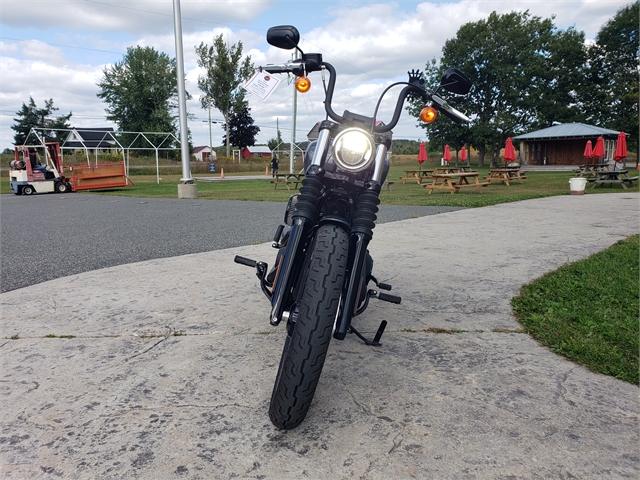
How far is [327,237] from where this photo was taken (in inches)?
82.8

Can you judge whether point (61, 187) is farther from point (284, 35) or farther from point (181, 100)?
point (284, 35)

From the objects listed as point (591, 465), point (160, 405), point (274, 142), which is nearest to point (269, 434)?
point (160, 405)

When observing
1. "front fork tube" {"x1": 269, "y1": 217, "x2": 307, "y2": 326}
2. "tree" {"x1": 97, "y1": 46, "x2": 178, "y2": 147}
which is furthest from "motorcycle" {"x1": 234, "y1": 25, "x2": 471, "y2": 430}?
"tree" {"x1": 97, "y1": 46, "x2": 178, "y2": 147}

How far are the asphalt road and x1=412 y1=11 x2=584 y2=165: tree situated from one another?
42.9m

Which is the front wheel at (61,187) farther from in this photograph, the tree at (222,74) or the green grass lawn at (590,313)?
the tree at (222,74)

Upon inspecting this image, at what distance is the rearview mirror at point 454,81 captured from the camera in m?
2.68

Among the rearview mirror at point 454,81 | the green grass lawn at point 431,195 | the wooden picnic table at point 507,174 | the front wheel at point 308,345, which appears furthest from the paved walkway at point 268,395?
the wooden picnic table at point 507,174

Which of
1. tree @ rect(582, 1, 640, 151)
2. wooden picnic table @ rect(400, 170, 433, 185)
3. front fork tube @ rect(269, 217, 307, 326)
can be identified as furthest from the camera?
tree @ rect(582, 1, 640, 151)

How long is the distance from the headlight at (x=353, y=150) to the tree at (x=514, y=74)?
50.2m

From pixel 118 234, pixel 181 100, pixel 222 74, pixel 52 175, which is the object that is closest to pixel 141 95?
pixel 222 74

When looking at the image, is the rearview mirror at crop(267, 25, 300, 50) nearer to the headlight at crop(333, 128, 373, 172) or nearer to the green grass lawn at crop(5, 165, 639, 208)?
the headlight at crop(333, 128, 373, 172)

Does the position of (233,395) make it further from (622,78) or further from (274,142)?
(274,142)

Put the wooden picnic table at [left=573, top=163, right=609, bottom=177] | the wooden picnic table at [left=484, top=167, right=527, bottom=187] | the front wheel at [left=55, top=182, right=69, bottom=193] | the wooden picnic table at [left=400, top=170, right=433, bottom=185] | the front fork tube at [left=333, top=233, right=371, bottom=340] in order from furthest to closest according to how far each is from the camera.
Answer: the wooden picnic table at [left=573, top=163, right=609, bottom=177], the front wheel at [left=55, top=182, right=69, bottom=193], the wooden picnic table at [left=484, top=167, right=527, bottom=187], the wooden picnic table at [left=400, top=170, right=433, bottom=185], the front fork tube at [left=333, top=233, right=371, bottom=340]

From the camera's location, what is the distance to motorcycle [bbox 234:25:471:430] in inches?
74.8
